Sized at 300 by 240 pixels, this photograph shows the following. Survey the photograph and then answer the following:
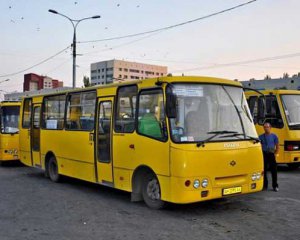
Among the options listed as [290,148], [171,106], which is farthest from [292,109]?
[171,106]

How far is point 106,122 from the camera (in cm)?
990

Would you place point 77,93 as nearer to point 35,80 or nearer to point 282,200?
point 282,200

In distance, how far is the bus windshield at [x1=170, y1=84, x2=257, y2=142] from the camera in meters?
7.82

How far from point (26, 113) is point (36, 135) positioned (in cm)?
141

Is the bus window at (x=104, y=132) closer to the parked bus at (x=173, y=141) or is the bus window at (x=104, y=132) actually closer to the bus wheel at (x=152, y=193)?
Result: the parked bus at (x=173, y=141)

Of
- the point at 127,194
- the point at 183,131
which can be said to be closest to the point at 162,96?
the point at 183,131

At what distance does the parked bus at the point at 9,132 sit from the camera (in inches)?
655

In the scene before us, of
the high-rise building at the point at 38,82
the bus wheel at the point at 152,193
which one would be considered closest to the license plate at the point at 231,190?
the bus wheel at the point at 152,193

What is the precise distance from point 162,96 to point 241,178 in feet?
7.07

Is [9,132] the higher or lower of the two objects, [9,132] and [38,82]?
the lower

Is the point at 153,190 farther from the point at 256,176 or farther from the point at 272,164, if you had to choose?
the point at 272,164

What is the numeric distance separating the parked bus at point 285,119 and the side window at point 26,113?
732 cm

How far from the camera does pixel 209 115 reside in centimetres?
810

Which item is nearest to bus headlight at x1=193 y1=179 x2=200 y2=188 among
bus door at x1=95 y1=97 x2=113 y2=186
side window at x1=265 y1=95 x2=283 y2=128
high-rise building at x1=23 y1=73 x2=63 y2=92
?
bus door at x1=95 y1=97 x2=113 y2=186
